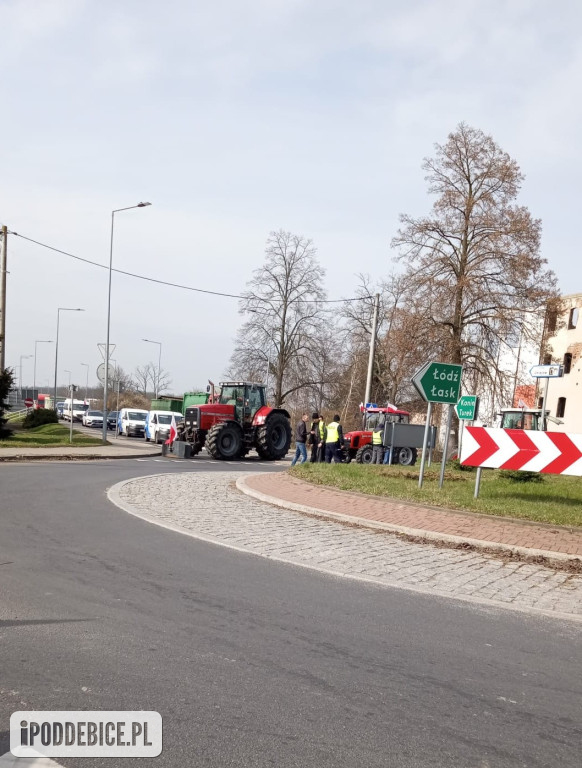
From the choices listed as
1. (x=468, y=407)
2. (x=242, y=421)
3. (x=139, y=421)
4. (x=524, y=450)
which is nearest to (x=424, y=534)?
(x=524, y=450)

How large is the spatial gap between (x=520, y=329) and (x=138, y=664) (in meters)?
28.2

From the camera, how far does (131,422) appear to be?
4953 centimetres

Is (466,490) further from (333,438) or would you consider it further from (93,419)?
(93,419)

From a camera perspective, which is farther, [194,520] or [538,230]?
[538,230]

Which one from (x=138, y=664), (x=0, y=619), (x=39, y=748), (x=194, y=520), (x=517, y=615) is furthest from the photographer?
(x=194, y=520)

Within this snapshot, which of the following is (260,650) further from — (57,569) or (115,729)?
(57,569)

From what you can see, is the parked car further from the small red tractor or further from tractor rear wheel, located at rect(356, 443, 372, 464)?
tractor rear wheel, located at rect(356, 443, 372, 464)

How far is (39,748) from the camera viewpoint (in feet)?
12.0

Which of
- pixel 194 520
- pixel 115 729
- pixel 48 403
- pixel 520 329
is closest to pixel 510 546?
pixel 194 520

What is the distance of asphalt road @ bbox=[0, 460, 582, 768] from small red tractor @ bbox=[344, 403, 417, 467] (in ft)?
64.8

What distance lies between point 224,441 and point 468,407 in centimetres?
1178

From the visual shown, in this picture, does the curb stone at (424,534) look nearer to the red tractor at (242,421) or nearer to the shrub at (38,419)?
the red tractor at (242,421)

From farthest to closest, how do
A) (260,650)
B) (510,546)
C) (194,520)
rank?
(194,520) < (510,546) < (260,650)

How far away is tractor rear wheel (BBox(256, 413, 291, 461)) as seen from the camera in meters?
28.1
